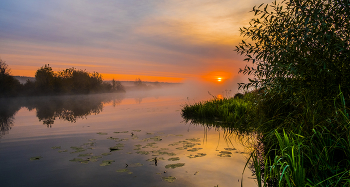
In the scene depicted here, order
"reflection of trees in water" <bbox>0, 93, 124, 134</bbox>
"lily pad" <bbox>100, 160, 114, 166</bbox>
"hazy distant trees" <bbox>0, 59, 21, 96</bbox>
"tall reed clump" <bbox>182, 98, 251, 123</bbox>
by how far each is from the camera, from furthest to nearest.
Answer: "hazy distant trees" <bbox>0, 59, 21, 96</bbox> → "reflection of trees in water" <bbox>0, 93, 124, 134</bbox> → "tall reed clump" <bbox>182, 98, 251, 123</bbox> → "lily pad" <bbox>100, 160, 114, 166</bbox>

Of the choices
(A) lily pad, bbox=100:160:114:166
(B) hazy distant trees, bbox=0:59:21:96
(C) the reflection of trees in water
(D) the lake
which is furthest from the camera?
(B) hazy distant trees, bbox=0:59:21:96

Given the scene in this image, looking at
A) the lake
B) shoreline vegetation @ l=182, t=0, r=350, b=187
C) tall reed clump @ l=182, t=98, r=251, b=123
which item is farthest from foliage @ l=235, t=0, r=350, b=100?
tall reed clump @ l=182, t=98, r=251, b=123

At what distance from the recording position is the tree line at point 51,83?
48.2 metres

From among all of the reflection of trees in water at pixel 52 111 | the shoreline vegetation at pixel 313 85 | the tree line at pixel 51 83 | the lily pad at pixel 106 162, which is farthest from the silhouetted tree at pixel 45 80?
the shoreline vegetation at pixel 313 85

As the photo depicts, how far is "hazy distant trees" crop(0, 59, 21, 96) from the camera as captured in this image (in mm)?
45312

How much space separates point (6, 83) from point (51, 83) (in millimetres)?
10792

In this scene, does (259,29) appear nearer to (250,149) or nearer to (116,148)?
(250,149)

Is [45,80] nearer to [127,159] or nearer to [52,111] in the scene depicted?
[52,111]

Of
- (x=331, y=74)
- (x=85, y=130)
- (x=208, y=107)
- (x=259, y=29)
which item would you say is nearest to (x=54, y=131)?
(x=85, y=130)

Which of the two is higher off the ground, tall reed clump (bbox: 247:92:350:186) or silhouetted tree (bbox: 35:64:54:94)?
silhouetted tree (bbox: 35:64:54:94)

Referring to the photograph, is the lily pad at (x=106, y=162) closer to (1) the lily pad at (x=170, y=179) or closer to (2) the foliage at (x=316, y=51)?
(1) the lily pad at (x=170, y=179)

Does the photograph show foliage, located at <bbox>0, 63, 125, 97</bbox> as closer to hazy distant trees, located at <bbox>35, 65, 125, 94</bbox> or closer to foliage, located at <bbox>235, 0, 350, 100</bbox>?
hazy distant trees, located at <bbox>35, 65, 125, 94</bbox>

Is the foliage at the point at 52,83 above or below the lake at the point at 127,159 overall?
above

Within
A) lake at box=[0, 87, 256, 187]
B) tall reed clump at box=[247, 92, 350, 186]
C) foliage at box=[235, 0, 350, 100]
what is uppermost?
foliage at box=[235, 0, 350, 100]
